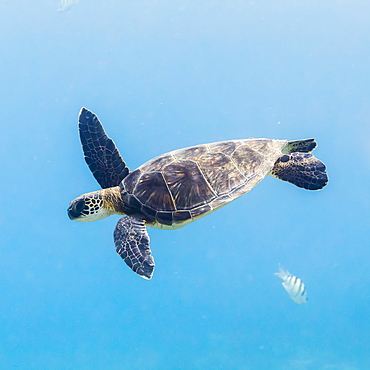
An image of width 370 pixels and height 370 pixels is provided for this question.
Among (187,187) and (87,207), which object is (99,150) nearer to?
(87,207)

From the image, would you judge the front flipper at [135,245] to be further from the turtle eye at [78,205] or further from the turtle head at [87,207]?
the turtle eye at [78,205]

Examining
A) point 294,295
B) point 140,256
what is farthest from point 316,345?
point 140,256

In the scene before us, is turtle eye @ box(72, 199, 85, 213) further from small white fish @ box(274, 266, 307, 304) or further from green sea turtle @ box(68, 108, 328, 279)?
small white fish @ box(274, 266, 307, 304)

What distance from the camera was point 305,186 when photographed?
554 cm

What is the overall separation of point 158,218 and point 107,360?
1444 cm

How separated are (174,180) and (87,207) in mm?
1376

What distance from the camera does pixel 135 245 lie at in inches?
194

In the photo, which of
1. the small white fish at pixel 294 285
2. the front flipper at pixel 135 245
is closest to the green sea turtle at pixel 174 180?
the front flipper at pixel 135 245

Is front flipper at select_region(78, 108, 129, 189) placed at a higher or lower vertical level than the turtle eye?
higher

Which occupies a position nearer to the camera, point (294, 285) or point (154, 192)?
point (154, 192)

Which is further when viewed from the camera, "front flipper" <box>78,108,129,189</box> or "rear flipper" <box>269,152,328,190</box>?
"front flipper" <box>78,108,129,189</box>

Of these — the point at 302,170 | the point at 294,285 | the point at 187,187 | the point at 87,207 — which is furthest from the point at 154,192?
the point at 294,285

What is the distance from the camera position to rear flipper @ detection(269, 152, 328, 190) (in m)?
5.47

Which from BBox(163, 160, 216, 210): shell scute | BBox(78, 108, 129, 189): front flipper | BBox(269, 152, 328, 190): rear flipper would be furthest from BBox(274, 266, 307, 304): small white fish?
BBox(78, 108, 129, 189): front flipper
